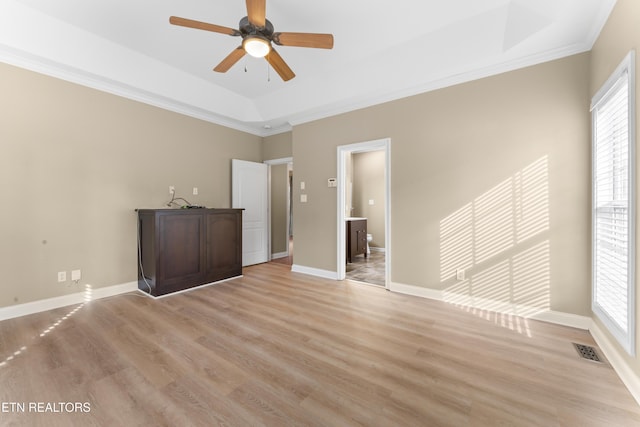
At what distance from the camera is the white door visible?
199 inches

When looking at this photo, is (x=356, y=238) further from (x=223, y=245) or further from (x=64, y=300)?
(x=64, y=300)

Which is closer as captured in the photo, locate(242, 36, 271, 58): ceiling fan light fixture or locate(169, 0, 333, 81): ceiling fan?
locate(169, 0, 333, 81): ceiling fan

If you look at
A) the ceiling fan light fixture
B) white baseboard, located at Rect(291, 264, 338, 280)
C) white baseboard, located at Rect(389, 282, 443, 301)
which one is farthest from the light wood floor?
the ceiling fan light fixture

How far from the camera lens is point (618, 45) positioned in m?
1.91

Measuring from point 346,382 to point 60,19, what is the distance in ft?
14.6

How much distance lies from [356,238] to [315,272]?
1389 millimetres

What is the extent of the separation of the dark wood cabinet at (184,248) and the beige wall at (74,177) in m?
0.38

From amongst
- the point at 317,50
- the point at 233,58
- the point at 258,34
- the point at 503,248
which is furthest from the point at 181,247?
the point at 503,248

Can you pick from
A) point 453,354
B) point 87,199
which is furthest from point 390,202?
point 87,199

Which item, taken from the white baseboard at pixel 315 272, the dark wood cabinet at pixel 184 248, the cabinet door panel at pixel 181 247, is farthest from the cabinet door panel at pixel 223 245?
the white baseboard at pixel 315 272

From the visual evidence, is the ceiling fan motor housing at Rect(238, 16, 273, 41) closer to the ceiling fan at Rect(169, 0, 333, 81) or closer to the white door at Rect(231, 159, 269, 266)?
the ceiling fan at Rect(169, 0, 333, 81)

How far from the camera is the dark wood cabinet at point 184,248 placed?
339 cm

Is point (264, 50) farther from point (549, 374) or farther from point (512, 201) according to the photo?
point (549, 374)

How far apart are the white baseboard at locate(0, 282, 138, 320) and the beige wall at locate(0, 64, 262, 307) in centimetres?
6
